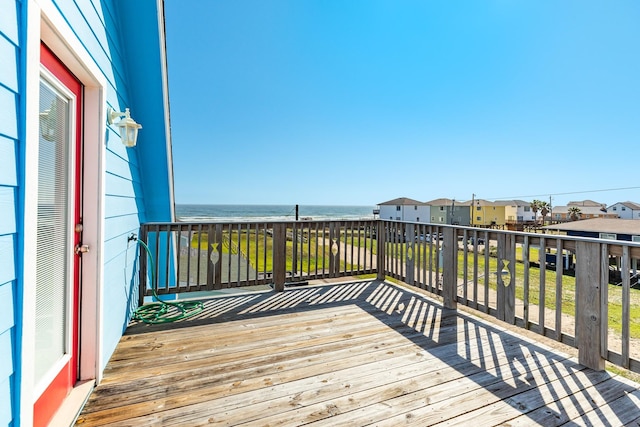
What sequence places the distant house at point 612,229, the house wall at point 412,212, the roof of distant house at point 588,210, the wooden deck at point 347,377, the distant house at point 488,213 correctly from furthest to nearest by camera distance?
the roof of distant house at point 588,210 → the distant house at point 488,213 → the house wall at point 412,212 → the distant house at point 612,229 → the wooden deck at point 347,377

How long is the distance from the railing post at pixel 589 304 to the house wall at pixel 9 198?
3078 millimetres

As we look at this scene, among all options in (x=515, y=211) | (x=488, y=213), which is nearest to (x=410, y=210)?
(x=488, y=213)

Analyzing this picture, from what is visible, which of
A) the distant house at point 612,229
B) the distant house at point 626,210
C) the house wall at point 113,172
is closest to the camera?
the house wall at point 113,172

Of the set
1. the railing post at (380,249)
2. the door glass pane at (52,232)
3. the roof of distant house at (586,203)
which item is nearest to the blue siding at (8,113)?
the door glass pane at (52,232)

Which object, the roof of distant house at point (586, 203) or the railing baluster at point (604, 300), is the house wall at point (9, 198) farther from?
the roof of distant house at point (586, 203)

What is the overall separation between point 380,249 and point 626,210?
189 feet

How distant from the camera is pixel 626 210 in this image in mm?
42812

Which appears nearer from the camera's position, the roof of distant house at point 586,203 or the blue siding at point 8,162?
the blue siding at point 8,162

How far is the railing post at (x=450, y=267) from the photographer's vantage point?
3.26 m

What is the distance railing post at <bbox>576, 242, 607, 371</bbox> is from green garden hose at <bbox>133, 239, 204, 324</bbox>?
338cm

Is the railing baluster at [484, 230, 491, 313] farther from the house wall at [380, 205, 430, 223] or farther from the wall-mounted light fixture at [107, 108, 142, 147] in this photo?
the house wall at [380, 205, 430, 223]

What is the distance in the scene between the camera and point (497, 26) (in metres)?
7.75

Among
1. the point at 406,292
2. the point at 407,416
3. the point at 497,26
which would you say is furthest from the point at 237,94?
the point at 407,416

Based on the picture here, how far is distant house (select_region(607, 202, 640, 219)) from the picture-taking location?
134 ft
